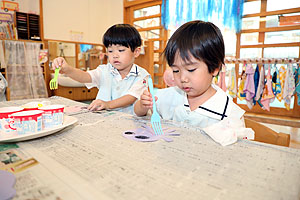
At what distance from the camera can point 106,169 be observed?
0.41 meters

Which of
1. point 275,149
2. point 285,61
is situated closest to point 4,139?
point 275,149

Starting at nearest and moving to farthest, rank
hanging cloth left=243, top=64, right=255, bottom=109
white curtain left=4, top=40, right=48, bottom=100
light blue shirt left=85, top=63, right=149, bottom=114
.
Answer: light blue shirt left=85, top=63, right=149, bottom=114, hanging cloth left=243, top=64, right=255, bottom=109, white curtain left=4, top=40, right=48, bottom=100

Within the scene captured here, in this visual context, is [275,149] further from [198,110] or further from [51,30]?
[51,30]

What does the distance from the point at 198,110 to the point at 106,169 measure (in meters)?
0.54

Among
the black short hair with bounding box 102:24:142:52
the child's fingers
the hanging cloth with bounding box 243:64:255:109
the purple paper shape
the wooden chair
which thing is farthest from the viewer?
the hanging cloth with bounding box 243:64:255:109

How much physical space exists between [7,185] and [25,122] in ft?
0.96

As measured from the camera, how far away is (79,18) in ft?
14.7

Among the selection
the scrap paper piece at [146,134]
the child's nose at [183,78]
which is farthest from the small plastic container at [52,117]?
the child's nose at [183,78]

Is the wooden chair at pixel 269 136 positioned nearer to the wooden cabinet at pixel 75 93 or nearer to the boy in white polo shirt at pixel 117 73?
the boy in white polo shirt at pixel 117 73

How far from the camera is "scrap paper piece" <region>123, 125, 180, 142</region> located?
0.60 meters

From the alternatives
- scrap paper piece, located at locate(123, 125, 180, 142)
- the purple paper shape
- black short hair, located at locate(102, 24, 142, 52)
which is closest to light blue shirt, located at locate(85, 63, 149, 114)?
black short hair, located at locate(102, 24, 142, 52)

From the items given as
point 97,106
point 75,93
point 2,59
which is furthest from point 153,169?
point 75,93

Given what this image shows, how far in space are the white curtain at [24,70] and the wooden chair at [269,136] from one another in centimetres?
393

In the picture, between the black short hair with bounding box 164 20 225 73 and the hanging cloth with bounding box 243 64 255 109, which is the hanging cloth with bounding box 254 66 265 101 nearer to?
the hanging cloth with bounding box 243 64 255 109
